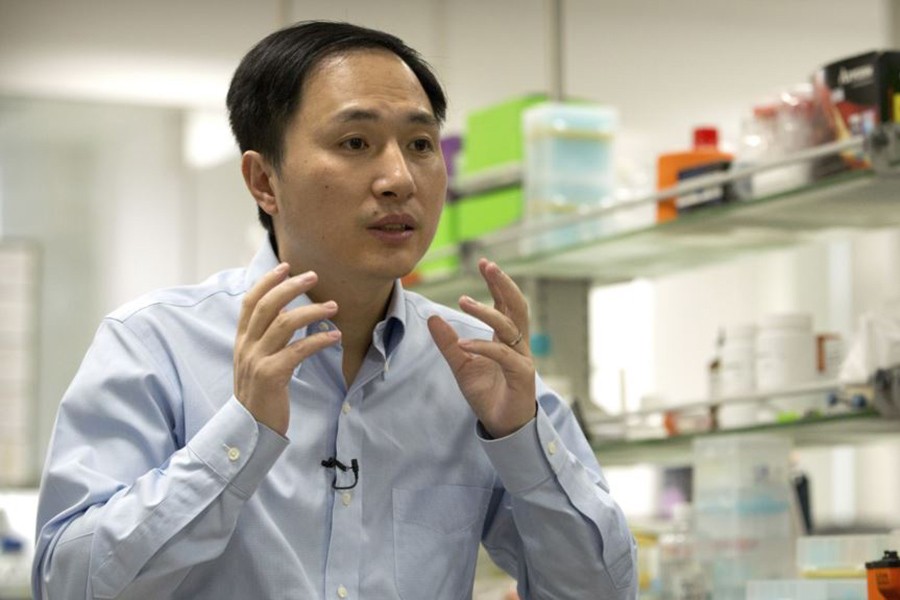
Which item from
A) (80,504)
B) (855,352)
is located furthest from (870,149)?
(80,504)

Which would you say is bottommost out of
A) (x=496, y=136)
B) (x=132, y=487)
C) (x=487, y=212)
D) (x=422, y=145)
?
(x=132, y=487)

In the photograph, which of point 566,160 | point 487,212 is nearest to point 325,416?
point 566,160

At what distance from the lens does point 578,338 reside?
268 cm

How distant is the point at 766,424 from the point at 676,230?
0.33m

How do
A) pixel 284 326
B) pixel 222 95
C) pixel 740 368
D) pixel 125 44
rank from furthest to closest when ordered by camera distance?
pixel 222 95
pixel 125 44
pixel 740 368
pixel 284 326

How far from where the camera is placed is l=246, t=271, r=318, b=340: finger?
130cm

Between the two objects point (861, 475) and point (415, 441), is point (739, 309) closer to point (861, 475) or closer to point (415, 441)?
point (861, 475)

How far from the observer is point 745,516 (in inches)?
79.0

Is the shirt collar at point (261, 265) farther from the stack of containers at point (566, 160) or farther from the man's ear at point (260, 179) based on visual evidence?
the stack of containers at point (566, 160)

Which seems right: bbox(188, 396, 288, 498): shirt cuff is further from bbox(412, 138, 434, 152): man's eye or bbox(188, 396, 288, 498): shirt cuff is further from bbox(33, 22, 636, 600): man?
bbox(412, 138, 434, 152): man's eye

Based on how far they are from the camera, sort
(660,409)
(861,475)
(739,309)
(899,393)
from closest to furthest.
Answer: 1. (899,393)
2. (660,409)
3. (861,475)
4. (739,309)

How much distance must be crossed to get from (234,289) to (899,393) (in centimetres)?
75

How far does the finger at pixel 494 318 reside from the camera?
138 cm

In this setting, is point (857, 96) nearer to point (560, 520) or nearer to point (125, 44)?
point (560, 520)
